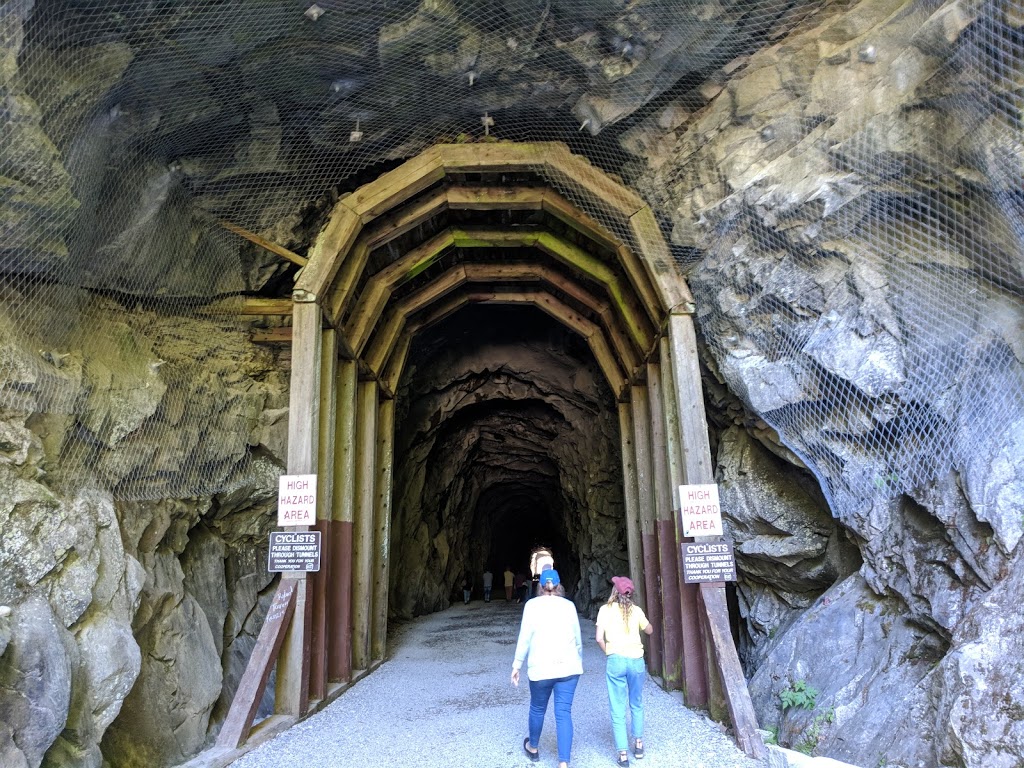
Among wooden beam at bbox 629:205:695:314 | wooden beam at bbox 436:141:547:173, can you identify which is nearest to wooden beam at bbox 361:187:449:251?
wooden beam at bbox 436:141:547:173

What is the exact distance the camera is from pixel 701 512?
19.4 feet

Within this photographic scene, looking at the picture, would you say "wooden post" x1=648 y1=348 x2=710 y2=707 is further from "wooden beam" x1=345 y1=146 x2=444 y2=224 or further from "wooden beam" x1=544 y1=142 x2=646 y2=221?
"wooden beam" x1=345 y1=146 x2=444 y2=224

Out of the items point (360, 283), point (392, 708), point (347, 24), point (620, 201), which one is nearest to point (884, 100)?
point (620, 201)

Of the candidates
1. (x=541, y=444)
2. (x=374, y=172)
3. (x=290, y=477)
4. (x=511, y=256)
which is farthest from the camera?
(x=541, y=444)

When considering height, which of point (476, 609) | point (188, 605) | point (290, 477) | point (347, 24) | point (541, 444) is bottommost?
point (476, 609)

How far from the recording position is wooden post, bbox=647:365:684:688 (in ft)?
22.5

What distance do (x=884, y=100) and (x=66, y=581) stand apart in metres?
7.12

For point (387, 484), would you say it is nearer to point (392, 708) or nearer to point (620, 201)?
point (392, 708)

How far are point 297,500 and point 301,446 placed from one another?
55 centimetres

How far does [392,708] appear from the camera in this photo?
20.6 feet

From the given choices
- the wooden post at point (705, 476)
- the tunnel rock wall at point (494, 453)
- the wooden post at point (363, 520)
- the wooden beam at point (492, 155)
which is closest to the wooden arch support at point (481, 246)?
the wooden post at point (363, 520)

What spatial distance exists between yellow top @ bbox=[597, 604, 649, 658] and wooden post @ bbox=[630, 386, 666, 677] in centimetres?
273

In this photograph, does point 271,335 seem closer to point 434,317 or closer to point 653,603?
point 434,317

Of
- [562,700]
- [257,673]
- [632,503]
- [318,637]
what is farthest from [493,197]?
[562,700]
